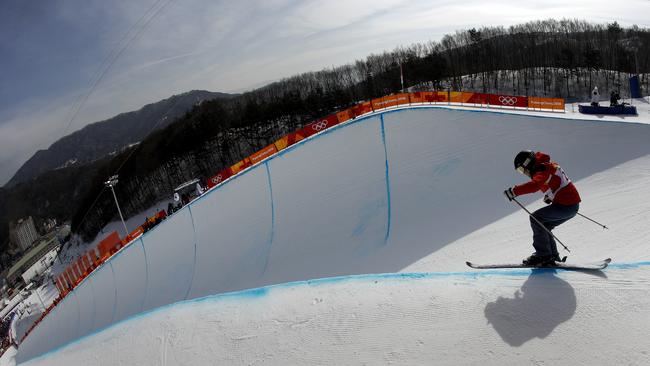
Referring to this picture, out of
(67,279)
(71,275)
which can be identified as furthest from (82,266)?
(67,279)

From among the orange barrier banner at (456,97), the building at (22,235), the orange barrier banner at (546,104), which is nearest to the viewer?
the orange barrier banner at (546,104)

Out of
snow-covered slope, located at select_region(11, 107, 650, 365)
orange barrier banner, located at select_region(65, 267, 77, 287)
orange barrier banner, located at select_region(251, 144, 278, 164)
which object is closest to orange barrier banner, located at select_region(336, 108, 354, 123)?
snow-covered slope, located at select_region(11, 107, 650, 365)

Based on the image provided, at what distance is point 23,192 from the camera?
94875 mm

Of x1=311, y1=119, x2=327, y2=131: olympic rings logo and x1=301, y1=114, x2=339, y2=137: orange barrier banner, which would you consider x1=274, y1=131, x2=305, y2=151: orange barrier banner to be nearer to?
x1=301, y1=114, x2=339, y2=137: orange barrier banner

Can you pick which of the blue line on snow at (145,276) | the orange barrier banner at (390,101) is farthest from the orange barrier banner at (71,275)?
the orange barrier banner at (390,101)

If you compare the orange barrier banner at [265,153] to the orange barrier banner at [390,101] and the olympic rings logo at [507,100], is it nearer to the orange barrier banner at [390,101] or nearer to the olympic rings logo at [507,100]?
the orange barrier banner at [390,101]

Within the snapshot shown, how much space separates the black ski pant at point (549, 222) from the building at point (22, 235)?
294 feet

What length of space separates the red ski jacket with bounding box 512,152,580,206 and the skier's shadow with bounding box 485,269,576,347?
98cm

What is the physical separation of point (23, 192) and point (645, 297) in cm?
12854

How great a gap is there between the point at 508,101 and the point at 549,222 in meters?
12.1

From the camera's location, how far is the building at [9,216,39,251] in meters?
69.2

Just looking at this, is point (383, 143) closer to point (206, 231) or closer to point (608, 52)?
point (206, 231)

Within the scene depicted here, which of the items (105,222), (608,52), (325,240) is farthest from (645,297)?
(608,52)

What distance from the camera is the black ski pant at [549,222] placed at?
3750 mm
